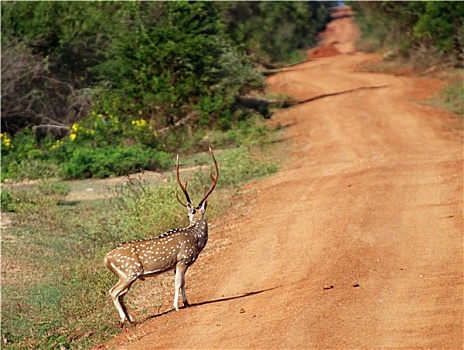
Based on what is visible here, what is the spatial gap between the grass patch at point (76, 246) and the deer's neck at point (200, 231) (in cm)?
108

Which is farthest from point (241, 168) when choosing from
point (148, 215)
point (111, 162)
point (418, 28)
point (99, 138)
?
point (418, 28)

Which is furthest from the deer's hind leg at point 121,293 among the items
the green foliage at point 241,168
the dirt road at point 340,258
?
the green foliage at point 241,168

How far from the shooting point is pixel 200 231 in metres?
10.7

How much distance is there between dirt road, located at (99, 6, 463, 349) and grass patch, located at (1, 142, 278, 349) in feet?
2.23

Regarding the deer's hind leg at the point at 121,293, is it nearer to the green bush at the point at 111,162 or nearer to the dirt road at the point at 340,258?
the dirt road at the point at 340,258

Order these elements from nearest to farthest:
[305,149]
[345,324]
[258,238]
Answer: [345,324]
[258,238]
[305,149]

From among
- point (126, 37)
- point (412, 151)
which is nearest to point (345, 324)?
point (412, 151)

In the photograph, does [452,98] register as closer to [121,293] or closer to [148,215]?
[148,215]

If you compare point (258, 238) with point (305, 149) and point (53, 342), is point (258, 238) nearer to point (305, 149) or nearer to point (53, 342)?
point (53, 342)

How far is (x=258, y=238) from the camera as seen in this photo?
44.8 feet

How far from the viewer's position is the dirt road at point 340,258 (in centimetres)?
901

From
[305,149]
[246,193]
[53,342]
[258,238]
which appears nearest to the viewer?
[53,342]

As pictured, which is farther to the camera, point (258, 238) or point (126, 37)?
point (126, 37)

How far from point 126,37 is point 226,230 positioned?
1281 cm
